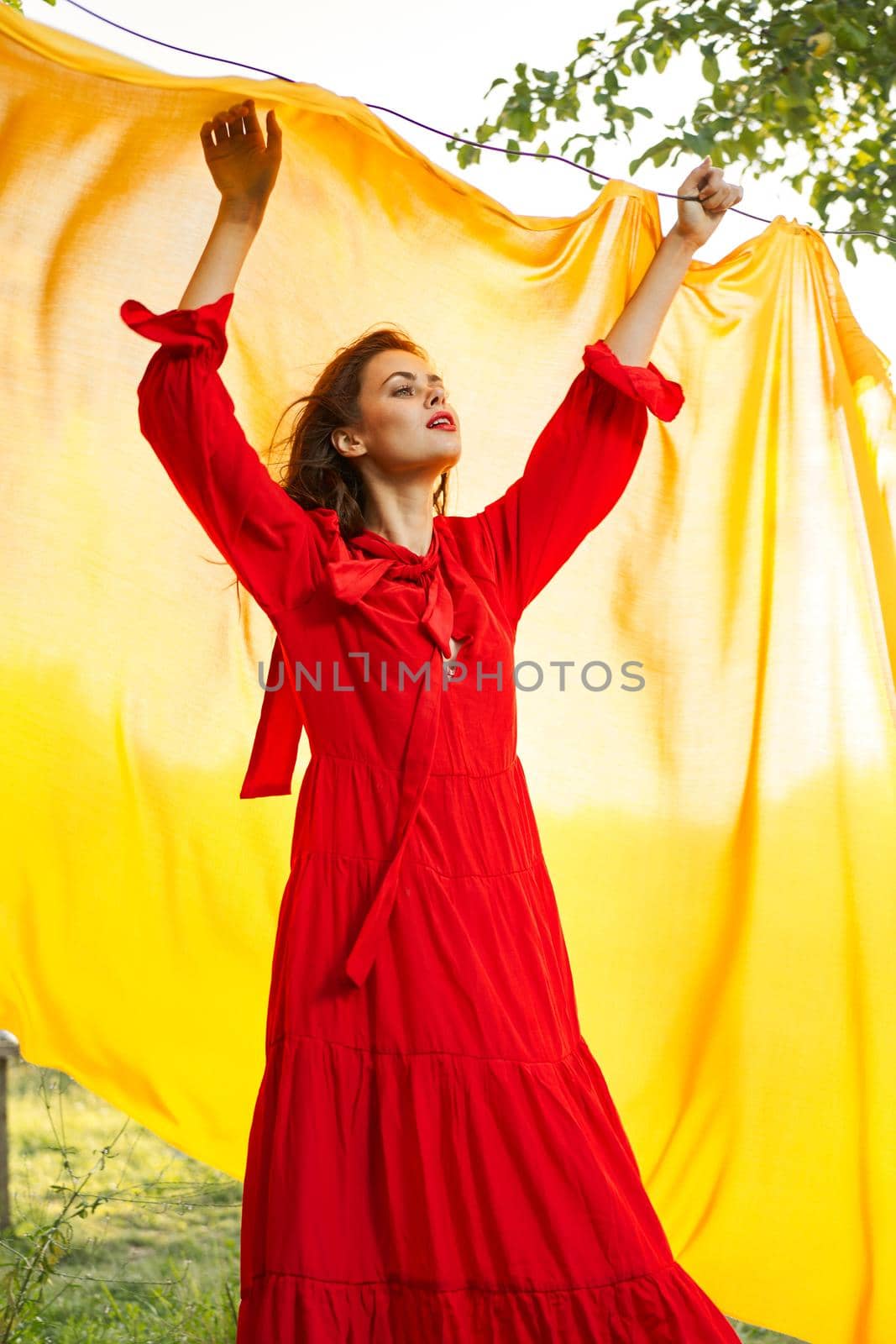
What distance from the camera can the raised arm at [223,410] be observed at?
6.50 feet

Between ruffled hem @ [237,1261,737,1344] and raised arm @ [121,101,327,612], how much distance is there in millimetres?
956

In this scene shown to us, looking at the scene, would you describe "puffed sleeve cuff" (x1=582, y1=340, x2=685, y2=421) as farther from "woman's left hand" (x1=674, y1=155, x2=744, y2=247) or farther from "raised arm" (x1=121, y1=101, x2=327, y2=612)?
"raised arm" (x1=121, y1=101, x2=327, y2=612)

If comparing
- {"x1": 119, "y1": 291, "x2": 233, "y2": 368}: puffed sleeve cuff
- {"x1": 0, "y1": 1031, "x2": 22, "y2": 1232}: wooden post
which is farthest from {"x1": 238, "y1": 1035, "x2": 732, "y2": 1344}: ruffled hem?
{"x1": 0, "y1": 1031, "x2": 22, "y2": 1232}: wooden post

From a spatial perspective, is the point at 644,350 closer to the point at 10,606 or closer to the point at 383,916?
the point at 383,916

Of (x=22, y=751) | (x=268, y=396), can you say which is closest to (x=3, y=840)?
(x=22, y=751)

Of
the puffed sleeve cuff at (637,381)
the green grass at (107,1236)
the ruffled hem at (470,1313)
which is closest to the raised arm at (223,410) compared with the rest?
the puffed sleeve cuff at (637,381)

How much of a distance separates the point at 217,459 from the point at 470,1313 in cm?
121

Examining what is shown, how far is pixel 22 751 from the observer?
8.86 ft

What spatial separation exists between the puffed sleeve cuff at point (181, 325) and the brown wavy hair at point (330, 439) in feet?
1.32

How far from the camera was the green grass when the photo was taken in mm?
3305

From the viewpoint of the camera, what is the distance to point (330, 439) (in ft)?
7.87

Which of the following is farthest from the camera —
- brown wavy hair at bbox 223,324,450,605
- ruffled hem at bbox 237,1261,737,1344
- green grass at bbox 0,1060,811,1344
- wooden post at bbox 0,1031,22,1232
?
wooden post at bbox 0,1031,22,1232

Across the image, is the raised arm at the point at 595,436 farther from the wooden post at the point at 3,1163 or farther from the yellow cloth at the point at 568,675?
the wooden post at the point at 3,1163

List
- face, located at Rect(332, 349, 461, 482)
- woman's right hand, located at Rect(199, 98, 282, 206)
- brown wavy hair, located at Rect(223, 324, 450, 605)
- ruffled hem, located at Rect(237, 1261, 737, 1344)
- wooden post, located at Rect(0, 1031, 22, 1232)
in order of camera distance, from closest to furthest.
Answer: ruffled hem, located at Rect(237, 1261, 737, 1344), woman's right hand, located at Rect(199, 98, 282, 206), face, located at Rect(332, 349, 461, 482), brown wavy hair, located at Rect(223, 324, 450, 605), wooden post, located at Rect(0, 1031, 22, 1232)
